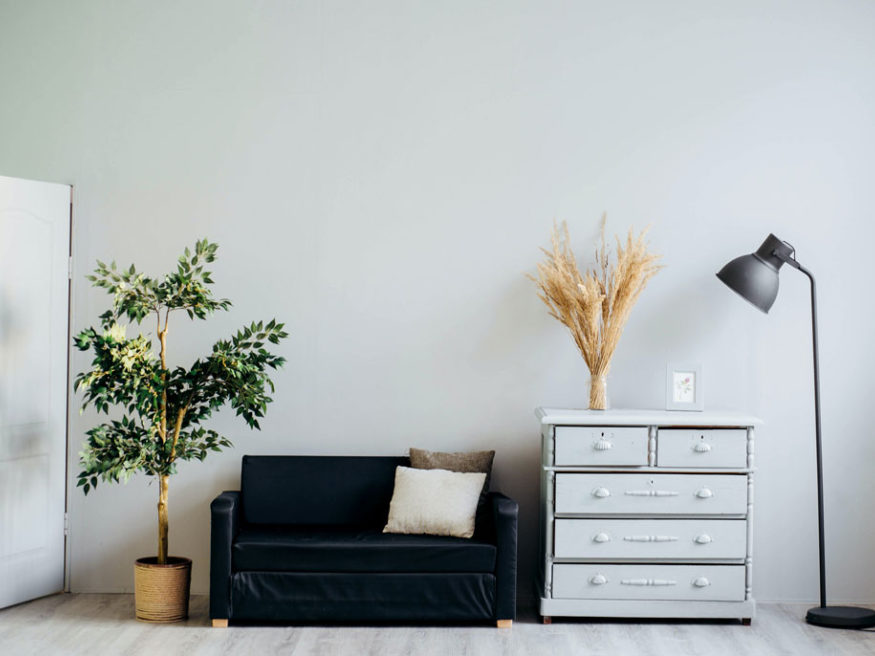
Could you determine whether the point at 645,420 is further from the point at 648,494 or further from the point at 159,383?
the point at 159,383

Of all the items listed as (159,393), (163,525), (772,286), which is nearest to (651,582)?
(772,286)

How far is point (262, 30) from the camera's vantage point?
192 inches

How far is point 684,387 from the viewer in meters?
4.67

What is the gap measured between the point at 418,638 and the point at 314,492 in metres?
0.92

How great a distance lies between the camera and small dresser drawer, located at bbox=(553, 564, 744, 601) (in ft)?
14.1

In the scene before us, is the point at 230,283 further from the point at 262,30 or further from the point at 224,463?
the point at 262,30

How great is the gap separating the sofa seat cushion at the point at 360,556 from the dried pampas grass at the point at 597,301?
959mm

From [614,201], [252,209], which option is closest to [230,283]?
[252,209]

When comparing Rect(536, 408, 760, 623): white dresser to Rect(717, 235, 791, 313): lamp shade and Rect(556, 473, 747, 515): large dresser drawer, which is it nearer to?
Rect(556, 473, 747, 515): large dresser drawer

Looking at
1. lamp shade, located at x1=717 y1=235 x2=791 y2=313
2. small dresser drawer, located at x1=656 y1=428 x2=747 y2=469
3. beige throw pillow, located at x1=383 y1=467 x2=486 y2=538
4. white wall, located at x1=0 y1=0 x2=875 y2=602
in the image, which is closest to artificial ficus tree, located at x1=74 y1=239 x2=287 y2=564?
white wall, located at x1=0 y1=0 x2=875 y2=602

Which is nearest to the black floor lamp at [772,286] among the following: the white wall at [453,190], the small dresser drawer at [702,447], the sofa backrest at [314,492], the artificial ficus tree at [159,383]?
the white wall at [453,190]

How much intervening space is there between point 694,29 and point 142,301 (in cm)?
300

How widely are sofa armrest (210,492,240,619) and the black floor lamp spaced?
251 centimetres

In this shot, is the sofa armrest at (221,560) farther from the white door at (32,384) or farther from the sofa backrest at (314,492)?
the white door at (32,384)
